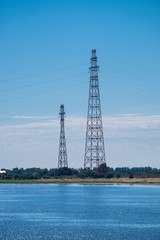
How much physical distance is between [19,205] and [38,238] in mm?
36430

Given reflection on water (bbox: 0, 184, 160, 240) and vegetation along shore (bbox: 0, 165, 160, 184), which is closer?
reflection on water (bbox: 0, 184, 160, 240)

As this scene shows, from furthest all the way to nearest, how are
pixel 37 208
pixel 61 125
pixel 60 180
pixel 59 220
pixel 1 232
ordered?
pixel 60 180 → pixel 61 125 → pixel 37 208 → pixel 59 220 → pixel 1 232

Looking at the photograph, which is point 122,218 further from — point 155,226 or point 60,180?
point 60,180

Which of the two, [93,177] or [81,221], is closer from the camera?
[81,221]

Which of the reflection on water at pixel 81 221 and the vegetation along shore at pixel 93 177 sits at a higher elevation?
the vegetation along shore at pixel 93 177

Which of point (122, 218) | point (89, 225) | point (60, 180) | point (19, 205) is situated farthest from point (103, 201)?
point (60, 180)

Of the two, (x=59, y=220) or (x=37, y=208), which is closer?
(x=59, y=220)

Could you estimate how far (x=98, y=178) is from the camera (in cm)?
15338

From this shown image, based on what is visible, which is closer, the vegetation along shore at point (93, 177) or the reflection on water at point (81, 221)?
the reflection on water at point (81, 221)

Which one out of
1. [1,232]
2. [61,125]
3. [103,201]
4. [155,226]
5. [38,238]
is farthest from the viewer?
[61,125]

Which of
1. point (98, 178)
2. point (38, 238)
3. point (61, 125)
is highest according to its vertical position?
point (61, 125)

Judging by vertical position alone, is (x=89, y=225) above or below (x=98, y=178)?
below

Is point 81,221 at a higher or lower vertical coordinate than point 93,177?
lower

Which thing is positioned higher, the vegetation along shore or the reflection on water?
the vegetation along shore
